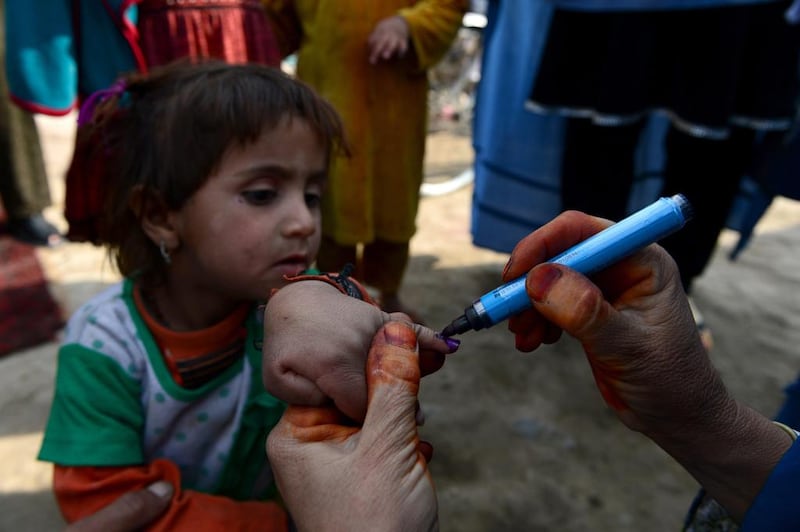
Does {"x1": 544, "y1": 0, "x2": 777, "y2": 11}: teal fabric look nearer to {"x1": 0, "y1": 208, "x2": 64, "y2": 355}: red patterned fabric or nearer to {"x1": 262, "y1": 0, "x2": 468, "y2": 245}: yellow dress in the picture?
{"x1": 262, "y1": 0, "x2": 468, "y2": 245}: yellow dress

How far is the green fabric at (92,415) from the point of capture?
0.90 meters

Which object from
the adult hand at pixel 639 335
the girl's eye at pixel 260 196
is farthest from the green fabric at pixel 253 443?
the adult hand at pixel 639 335

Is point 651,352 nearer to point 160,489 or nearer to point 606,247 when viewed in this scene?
point 606,247

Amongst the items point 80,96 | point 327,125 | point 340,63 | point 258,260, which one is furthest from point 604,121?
point 80,96

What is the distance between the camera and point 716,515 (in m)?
0.78

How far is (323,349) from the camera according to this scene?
21.8 inches

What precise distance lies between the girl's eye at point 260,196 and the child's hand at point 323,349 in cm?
41

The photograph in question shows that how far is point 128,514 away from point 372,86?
4.40ft

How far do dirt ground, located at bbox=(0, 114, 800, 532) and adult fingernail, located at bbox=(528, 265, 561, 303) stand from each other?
96 cm

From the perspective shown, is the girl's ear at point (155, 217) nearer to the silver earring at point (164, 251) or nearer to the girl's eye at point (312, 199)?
the silver earring at point (164, 251)

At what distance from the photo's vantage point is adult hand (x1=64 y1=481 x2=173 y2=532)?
88cm

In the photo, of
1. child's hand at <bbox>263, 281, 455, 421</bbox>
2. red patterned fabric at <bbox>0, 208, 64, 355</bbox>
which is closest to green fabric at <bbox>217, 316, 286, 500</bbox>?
child's hand at <bbox>263, 281, 455, 421</bbox>

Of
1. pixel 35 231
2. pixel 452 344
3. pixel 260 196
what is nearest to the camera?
pixel 452 344

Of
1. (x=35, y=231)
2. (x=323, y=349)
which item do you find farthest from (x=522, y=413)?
(x=35, y=231)
